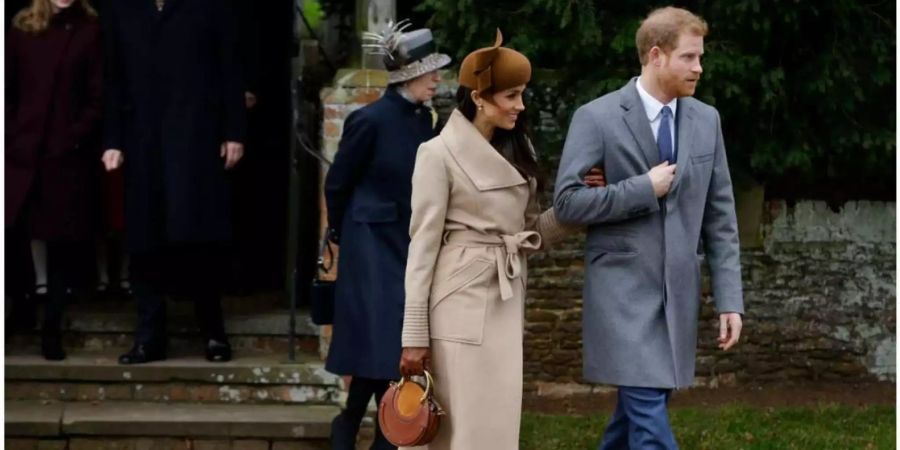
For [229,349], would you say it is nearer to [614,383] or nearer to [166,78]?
[166,78]

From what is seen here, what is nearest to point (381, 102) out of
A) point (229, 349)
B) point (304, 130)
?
point (229, 349)

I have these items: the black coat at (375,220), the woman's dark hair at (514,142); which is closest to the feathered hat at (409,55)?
the black coat at (375,220)

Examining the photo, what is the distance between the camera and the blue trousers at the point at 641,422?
5.36 metres

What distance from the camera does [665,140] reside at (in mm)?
5523

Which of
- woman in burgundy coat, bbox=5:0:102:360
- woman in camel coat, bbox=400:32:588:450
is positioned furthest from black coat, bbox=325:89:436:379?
woman in burgundy coat, bbox=5:0:102:360

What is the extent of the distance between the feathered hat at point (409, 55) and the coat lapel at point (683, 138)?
1179 millimetres

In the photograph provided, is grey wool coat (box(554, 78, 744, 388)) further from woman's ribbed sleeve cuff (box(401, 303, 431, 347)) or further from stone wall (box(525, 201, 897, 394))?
stone wall (box(525, 201, 897, 394))

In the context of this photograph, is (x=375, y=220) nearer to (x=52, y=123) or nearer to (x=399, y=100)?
(x=399, y=100)

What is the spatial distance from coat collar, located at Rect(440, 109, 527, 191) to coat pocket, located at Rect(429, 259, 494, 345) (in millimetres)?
244

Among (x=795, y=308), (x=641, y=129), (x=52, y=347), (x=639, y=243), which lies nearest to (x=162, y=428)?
(x=52, y=347)

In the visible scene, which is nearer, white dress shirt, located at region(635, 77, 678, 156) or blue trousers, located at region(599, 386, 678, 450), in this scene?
blue trousers, located at region(599, 386, 678, 450)

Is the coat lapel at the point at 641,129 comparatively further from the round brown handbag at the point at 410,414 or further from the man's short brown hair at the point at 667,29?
the round brown handbag at the point at 410,414

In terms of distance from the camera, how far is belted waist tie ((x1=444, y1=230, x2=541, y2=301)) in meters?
5.40

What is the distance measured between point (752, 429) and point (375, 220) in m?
2.22
